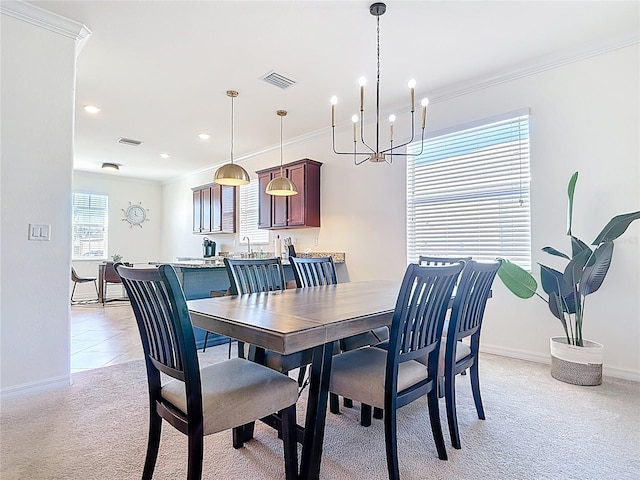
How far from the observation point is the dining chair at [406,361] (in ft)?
4.84

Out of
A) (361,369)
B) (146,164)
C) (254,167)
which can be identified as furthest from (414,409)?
(146,164)

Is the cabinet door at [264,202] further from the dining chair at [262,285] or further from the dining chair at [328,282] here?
the dining chair at [262,285]

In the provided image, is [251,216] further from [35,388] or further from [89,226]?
[35,388]

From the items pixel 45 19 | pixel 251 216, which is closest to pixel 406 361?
pixel 45 19

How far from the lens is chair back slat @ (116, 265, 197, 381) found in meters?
1.19

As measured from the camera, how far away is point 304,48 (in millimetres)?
2973

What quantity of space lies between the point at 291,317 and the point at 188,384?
437mm

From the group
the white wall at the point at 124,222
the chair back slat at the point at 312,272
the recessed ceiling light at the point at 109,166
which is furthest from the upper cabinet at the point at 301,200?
the white wall at the point at 124,222

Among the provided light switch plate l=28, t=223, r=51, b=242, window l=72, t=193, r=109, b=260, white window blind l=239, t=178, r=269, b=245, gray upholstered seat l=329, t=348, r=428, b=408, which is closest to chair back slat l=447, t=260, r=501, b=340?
gray upholstered seat l=329, t=348, r=428, b=408

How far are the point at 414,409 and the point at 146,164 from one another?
6849 mm

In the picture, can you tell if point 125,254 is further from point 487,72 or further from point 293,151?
point 487,72

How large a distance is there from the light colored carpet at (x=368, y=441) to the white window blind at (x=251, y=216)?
382cm

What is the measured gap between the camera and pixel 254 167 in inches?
247

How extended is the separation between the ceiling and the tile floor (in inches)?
108
